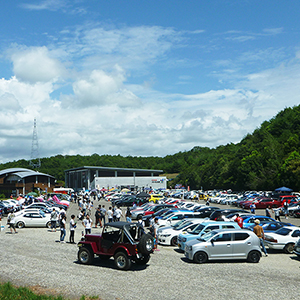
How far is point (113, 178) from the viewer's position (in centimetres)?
11150

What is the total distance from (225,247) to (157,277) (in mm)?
3923

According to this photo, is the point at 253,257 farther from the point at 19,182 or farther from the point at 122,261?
the point at 19,182

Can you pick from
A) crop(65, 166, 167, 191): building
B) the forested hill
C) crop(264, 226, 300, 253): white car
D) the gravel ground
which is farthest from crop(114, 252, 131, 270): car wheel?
crop(65, 166, 167, 191): building

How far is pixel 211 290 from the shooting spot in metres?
11.6

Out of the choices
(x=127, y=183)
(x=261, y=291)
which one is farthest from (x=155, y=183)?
(x=261, y=291)

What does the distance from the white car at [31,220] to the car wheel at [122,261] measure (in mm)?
15389

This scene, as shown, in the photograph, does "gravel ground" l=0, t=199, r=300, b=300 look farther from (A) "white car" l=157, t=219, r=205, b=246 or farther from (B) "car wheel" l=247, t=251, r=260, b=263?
(A) "white car" l=157, t=219, r=205, b=246

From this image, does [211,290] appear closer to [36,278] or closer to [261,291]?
[261,291]

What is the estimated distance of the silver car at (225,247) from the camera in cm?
1557

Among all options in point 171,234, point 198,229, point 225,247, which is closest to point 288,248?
point 198,229

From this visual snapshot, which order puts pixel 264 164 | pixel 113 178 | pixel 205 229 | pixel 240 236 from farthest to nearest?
pixel 113 178, pixel 264 164, pixel 205 229, pixel 240 236

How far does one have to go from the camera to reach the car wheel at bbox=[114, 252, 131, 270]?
1395cm

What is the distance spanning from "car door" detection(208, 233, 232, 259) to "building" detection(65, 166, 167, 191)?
3534 inches

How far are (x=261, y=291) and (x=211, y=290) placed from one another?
5.22 feet
